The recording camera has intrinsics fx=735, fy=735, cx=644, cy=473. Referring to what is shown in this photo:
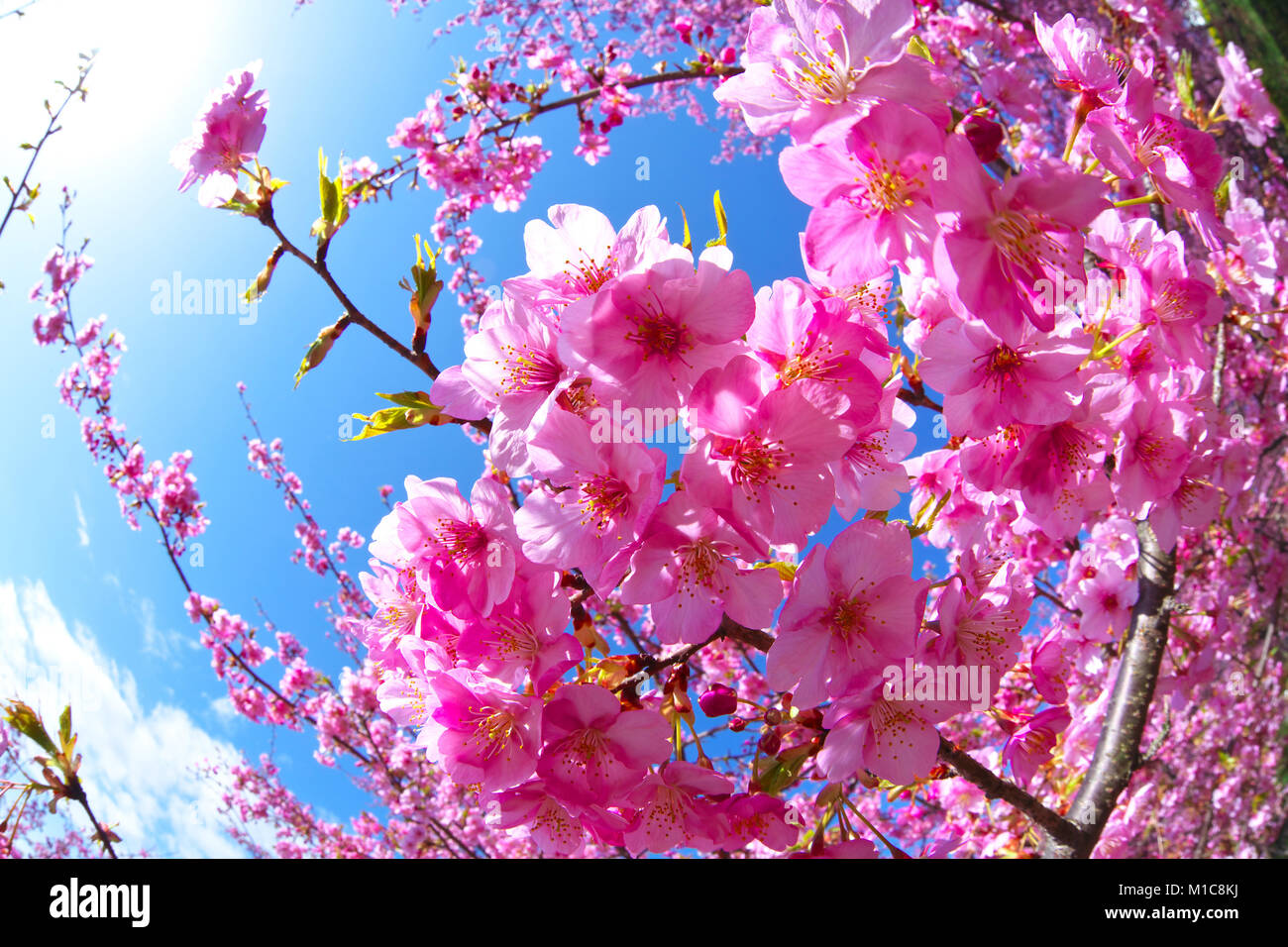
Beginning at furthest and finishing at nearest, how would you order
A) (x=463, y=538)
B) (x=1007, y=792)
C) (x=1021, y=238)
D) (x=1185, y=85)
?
1. (x=1185, y=85)
2. (x=1007, y=792)
3. (x=463, y=538)
4. (x=1021, y=238)

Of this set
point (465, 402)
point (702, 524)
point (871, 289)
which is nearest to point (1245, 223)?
point (871, 289)

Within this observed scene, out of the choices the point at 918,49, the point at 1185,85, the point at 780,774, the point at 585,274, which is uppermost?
the point at 1185,85

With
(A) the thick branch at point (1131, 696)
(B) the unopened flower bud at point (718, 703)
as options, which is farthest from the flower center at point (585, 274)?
(A) the thick branch at point (1131, 696)

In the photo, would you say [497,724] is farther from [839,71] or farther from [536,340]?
[839,71]

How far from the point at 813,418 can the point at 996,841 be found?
6.11 feet

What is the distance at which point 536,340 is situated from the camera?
1.05 m

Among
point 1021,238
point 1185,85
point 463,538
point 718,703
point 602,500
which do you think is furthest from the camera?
point 1185,85

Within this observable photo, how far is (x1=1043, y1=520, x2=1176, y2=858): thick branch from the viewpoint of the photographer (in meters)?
2.04

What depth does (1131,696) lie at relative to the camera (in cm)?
227

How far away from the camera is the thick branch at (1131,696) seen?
204 centimetres

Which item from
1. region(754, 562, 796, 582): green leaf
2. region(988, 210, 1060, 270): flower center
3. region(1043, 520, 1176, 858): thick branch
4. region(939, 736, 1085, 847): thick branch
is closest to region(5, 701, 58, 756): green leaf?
region(754, 562, 796, 582): green leaf

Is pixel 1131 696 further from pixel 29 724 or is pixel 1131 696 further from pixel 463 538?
pixel 29 724

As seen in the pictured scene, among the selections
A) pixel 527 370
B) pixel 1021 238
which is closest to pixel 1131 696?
pixel 1021 238

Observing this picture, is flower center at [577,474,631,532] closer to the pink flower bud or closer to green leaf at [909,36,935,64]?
the pink flower bud
